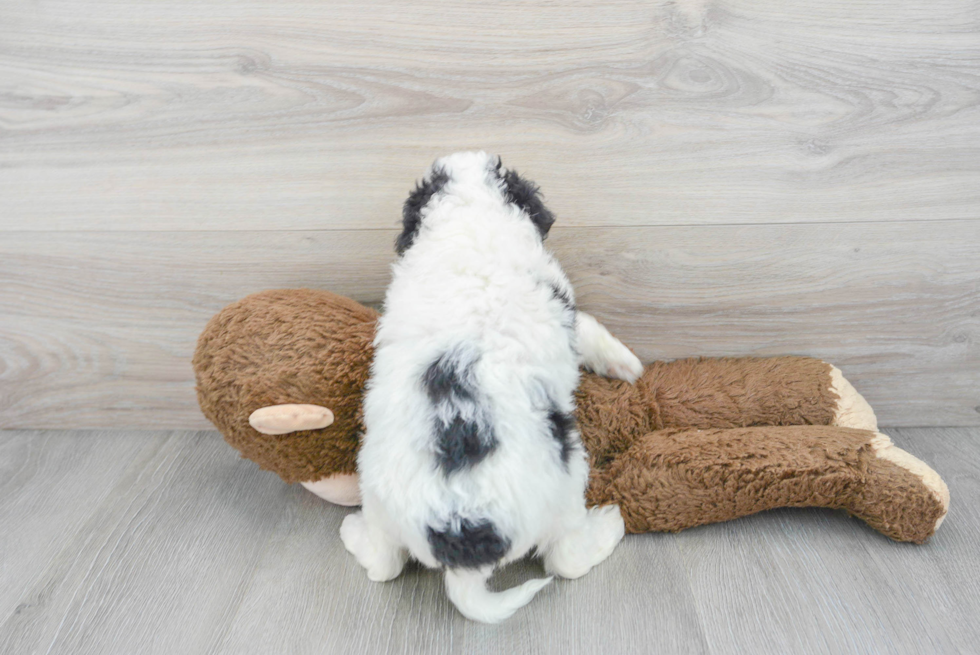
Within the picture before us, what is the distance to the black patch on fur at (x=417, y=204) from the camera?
918mm

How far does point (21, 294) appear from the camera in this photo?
1208 mm

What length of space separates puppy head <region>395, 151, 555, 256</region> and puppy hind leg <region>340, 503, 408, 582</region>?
41cm

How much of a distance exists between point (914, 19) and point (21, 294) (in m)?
1.64

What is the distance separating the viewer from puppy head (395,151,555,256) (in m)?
0.91

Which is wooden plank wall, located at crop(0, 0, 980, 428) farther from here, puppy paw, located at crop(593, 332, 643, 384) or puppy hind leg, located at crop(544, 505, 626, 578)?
puppy hind leg, located at crop(544, 505, 626, 578)

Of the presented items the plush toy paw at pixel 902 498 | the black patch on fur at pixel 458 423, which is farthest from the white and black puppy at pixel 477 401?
the plush toy paw at pixel 902 498

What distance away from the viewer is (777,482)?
958mm

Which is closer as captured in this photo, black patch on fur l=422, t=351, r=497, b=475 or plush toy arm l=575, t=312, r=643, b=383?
black patch on fur l=422, t=351, r=497, b=475

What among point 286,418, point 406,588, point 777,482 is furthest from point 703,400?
point 286,418

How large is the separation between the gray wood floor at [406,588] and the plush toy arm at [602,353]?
265 mm

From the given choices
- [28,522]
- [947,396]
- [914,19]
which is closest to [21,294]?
[28,522]

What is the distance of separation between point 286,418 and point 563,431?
39 cm

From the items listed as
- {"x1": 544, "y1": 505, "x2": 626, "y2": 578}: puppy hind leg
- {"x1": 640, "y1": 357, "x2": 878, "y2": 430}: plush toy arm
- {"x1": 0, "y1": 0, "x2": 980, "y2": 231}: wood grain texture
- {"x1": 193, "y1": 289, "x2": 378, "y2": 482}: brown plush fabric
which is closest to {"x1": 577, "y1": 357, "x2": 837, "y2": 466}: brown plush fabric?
{"x1": 640, "y1": 357, "x2": 878, "y2": 430}: plush toy arm

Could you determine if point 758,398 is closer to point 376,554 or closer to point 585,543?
point 585,543
